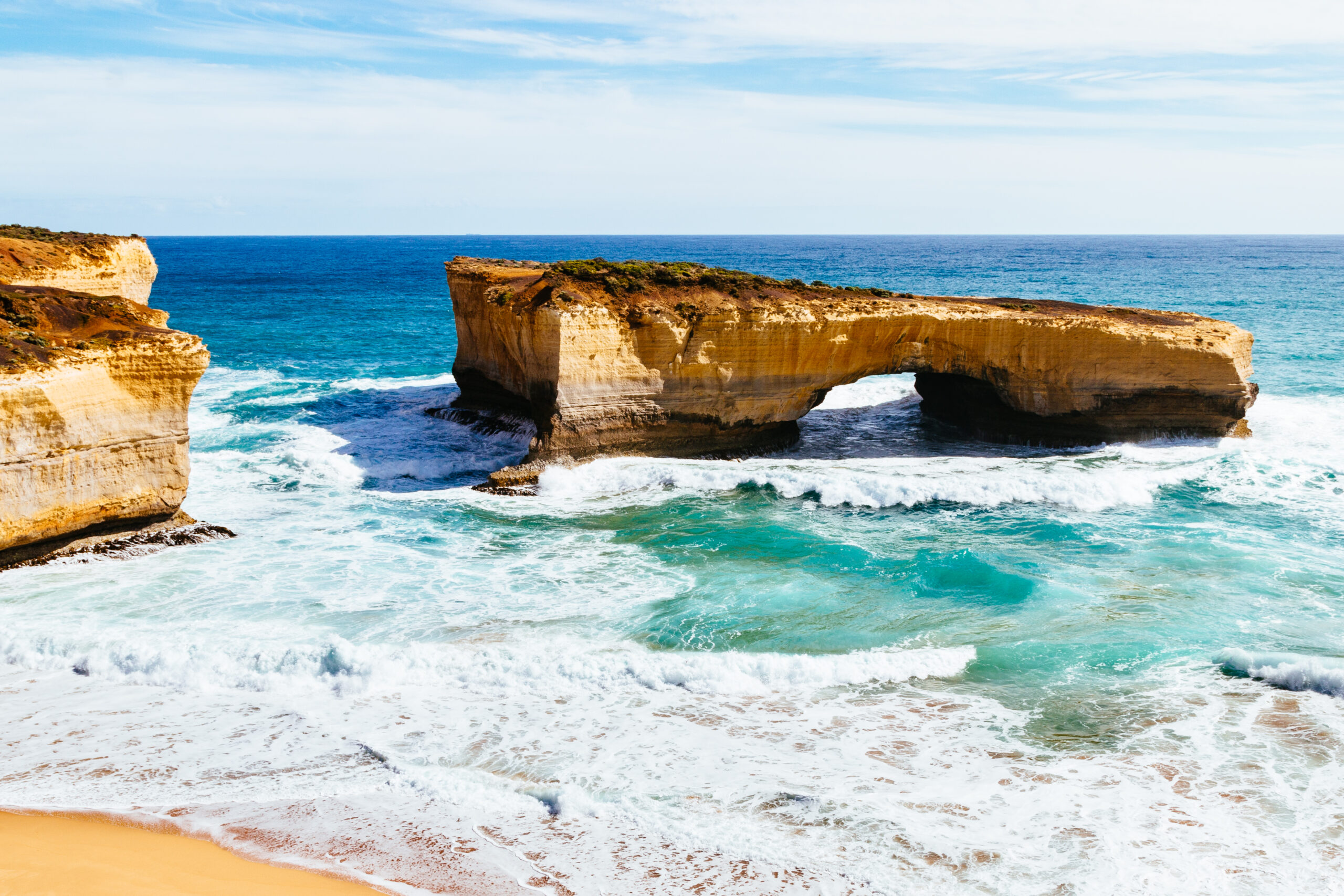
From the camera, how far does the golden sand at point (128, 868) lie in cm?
648

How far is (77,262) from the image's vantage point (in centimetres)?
1948

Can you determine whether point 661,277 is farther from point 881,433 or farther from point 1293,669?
point 1293,669

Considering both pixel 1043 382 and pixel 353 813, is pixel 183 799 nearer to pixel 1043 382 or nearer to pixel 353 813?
pixel 353 813

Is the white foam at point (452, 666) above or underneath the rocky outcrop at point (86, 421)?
underneath

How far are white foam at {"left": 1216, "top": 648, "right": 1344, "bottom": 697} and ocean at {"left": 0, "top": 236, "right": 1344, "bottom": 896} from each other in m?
0.03

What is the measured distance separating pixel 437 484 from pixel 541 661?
8523 millimetres

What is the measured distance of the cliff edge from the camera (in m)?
11.6

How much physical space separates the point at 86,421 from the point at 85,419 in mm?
26

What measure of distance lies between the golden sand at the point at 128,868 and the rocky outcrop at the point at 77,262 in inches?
508

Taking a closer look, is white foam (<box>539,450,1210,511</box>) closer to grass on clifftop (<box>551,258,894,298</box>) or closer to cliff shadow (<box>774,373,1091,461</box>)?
cliff shadow (<box>774,373,1091,461</box>)

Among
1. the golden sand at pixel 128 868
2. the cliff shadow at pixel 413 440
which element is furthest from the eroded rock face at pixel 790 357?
the golden sand at pixel 128 868

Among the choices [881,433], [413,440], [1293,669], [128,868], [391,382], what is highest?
[391,382]

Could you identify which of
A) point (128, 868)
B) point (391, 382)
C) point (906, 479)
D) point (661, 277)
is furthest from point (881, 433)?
point (128, 868)

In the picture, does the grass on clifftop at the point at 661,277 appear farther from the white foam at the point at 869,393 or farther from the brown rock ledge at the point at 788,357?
the white foam at the point at 869,393
